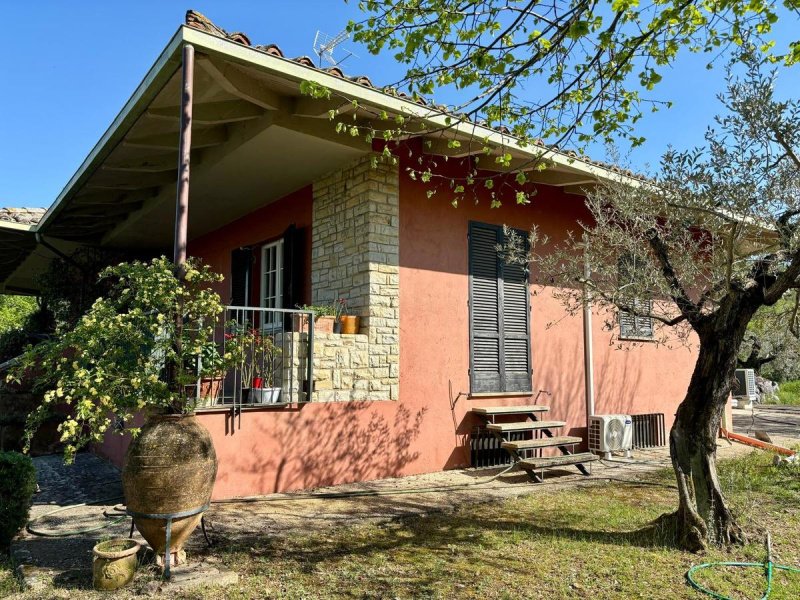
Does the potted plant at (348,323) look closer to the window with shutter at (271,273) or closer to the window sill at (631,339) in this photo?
the window with shutter at (271,273)

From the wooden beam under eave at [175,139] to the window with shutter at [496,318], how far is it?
334 centimetres

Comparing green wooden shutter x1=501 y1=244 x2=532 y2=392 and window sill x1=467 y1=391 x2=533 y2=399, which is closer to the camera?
window sill x1=467 y1=391 x2=533 y2=399

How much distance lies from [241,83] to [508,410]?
4.85 metres

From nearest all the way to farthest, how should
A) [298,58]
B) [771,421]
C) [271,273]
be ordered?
[298,58] < [271,273] < [771,421]

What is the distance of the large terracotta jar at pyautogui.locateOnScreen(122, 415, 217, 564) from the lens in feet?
11.4

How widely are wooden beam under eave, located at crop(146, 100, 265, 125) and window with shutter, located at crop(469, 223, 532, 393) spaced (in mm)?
3107

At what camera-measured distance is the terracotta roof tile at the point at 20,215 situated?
9.76 metres

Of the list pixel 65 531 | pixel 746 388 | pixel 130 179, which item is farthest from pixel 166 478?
pixel 746 388

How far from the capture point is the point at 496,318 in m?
7.57

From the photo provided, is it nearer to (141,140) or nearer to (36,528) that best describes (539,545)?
(36,528)

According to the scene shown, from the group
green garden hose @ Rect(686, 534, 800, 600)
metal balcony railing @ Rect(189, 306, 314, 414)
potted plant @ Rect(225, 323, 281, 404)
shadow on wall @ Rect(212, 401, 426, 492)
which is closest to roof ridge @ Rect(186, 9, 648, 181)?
metal balcony railing @ Rect(189, 306, 314, 414)

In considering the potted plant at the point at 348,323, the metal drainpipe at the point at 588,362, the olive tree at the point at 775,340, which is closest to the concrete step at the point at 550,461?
the metal drainpipe at the point at 588,362

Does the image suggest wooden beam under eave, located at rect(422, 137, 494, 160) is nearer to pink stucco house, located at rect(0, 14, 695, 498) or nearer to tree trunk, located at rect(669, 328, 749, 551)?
pink stucco house, located at rect(0, 14, 695, 498)

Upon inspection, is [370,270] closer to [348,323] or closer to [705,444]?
[348,323]
